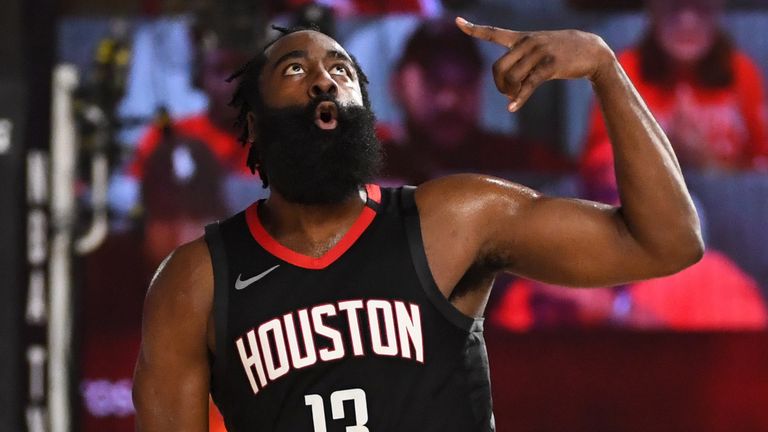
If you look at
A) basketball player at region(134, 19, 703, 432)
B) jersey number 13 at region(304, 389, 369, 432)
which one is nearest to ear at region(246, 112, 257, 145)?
basketball player at region(134, 19, 703, 432)

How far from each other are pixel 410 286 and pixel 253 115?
1.74ft

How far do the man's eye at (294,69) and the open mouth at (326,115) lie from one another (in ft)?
0.36

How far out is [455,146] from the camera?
5254 millimetres

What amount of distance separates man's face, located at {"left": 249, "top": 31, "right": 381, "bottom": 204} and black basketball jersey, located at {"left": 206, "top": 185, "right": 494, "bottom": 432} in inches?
5.0

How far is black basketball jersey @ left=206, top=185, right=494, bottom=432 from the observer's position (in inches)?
85.0

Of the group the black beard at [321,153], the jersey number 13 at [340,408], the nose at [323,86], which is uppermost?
the nose at [323,86]

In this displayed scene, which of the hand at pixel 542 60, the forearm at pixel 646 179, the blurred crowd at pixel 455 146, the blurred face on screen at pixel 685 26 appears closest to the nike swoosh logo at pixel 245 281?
the hand at pixel 542 60

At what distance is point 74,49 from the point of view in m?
5.26

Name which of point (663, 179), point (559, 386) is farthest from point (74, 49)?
point (663, 179)

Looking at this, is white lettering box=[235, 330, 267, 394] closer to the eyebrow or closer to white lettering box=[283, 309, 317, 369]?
white lettering box=[283, 309, 317, 369]

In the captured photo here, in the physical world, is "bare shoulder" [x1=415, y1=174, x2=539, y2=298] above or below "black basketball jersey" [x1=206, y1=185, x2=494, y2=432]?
above

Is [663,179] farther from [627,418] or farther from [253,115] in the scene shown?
[627,418]

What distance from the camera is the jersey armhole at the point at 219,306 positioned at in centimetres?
221

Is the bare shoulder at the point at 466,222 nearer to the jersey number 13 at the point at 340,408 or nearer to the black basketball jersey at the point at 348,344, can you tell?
the black basketball jersey at the point at 348,344
